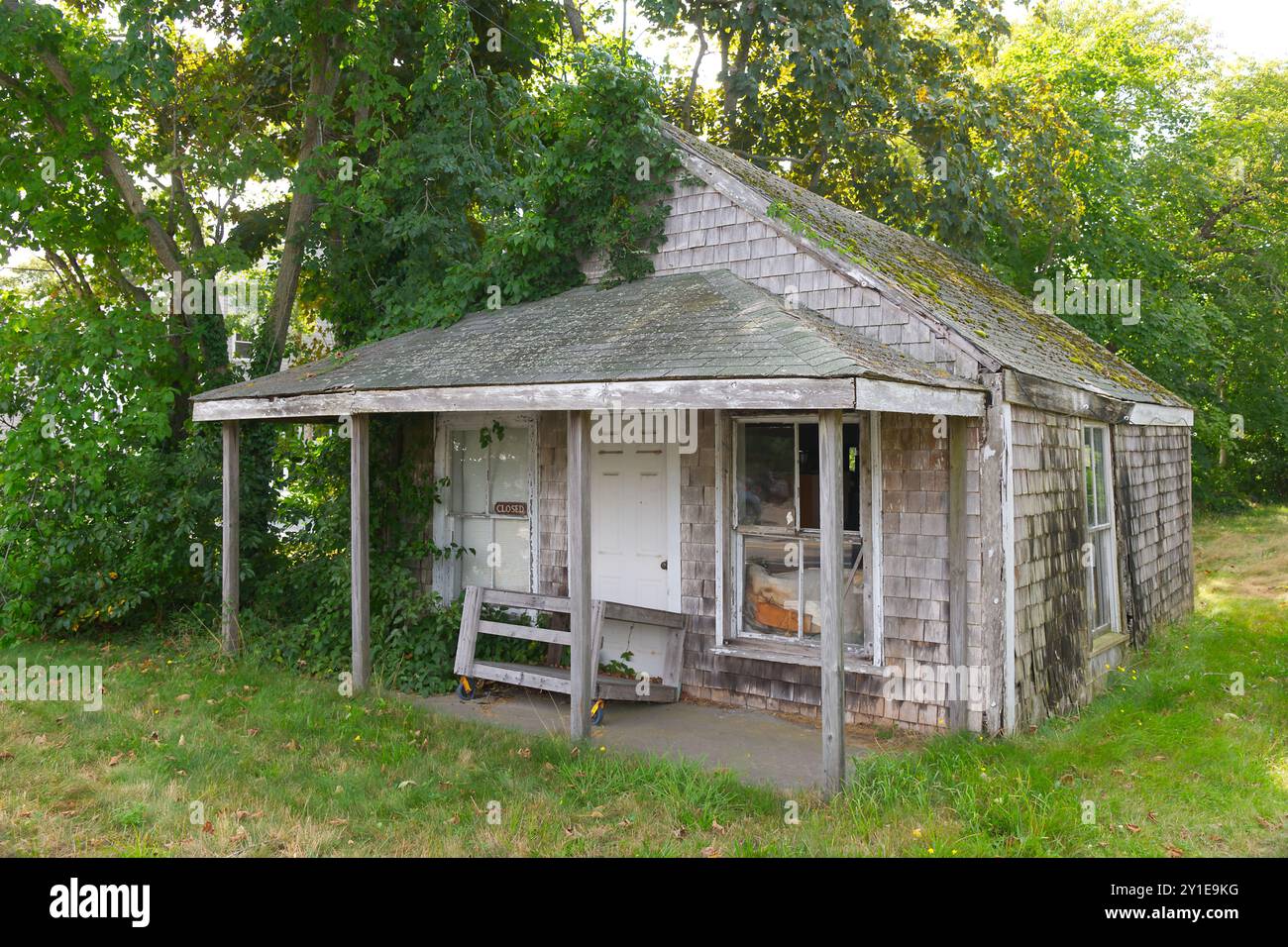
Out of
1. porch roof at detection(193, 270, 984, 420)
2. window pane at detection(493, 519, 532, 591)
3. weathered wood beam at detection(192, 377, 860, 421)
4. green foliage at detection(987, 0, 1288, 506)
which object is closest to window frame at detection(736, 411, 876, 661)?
porch roof at detection(193, 270, 984, 420)

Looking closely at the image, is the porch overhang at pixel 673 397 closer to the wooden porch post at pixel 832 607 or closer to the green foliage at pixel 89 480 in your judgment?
the wooden porch post at pixel 832 607

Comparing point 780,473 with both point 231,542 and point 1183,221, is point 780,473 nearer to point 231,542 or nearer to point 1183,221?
point 231,542

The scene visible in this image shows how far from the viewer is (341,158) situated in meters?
11.7

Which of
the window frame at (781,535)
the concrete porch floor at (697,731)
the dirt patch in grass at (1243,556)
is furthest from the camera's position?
the dirt patch in grass at (1243,556)

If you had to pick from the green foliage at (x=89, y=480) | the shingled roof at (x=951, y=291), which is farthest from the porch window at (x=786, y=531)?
the green foliage at (x=89, y=480)

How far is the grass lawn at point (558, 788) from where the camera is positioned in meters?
5.05

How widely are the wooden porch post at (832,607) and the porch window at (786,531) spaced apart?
1783 millimetres

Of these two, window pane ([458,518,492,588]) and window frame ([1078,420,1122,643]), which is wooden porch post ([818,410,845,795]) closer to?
window frame ([1078,420,1122,643])

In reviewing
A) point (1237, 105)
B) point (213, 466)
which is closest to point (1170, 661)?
point (213, 466)

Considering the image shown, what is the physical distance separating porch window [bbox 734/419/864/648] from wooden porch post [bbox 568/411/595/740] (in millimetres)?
1676

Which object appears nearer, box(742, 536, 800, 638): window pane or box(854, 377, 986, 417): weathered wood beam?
box(854, 377, 986, 417): weathered wood beam

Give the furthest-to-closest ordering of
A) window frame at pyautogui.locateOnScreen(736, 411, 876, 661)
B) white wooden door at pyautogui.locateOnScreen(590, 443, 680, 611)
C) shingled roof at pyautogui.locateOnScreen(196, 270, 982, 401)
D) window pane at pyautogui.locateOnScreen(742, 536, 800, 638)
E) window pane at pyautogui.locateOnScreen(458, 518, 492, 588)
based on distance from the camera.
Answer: window pane at pyautogui.locateOnScreen(458, 518, 492, 588) < white wooden door at pyautogui.locateOnScreen(590, 443, 680, 611) < window pane at pyautogui.locateOnScreen(742, 536, 800, 638) < window frame at pyautogui.locateOnScreen(736, 411, 876, 661) < shingled roof at pyautogui.locateOnScreen(196, 270, 982, 401)

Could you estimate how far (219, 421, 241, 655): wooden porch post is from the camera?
9508mm

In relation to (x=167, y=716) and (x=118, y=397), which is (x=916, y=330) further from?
(x=118, y=397)
